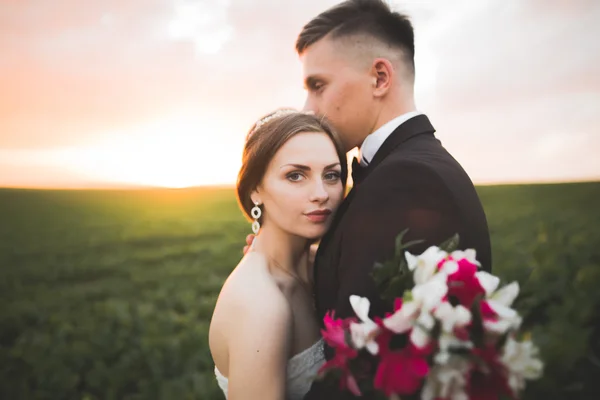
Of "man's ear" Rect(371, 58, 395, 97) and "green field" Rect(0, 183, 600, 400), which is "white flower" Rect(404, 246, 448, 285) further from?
"man's ear" Rect(371, 58, 395, 97)

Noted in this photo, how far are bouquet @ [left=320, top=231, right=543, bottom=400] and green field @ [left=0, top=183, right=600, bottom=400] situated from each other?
11 centimetres

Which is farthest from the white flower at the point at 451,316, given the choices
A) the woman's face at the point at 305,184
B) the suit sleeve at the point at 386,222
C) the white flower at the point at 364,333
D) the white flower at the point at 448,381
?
the woman's face at the point at 305,184

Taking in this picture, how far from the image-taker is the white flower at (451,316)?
134 cm

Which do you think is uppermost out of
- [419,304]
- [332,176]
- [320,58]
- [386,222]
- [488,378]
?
[320,58]

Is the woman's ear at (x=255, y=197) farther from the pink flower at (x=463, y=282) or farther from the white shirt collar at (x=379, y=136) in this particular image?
the pink flower at (x=463, y=282)

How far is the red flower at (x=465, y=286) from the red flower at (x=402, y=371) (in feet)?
0.70

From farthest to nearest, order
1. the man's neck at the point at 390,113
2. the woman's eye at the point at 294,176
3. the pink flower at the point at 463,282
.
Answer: the man's neck at the point at 390,113 < the woman's eye at the point at 294,176 < the pink flower at the point at 463,282

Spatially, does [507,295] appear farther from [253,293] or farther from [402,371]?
[253,293]

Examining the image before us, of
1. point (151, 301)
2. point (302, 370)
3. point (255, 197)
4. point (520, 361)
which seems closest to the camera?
point (520, 361)

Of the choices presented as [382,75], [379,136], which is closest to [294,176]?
[379,136]

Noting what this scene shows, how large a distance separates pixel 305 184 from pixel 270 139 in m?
0.31

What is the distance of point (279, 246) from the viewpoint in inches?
107

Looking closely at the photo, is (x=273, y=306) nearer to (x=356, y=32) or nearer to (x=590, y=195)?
(x=356, y=32)

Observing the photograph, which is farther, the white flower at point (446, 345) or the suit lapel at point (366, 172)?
the suit lapel at point (366, 172)
